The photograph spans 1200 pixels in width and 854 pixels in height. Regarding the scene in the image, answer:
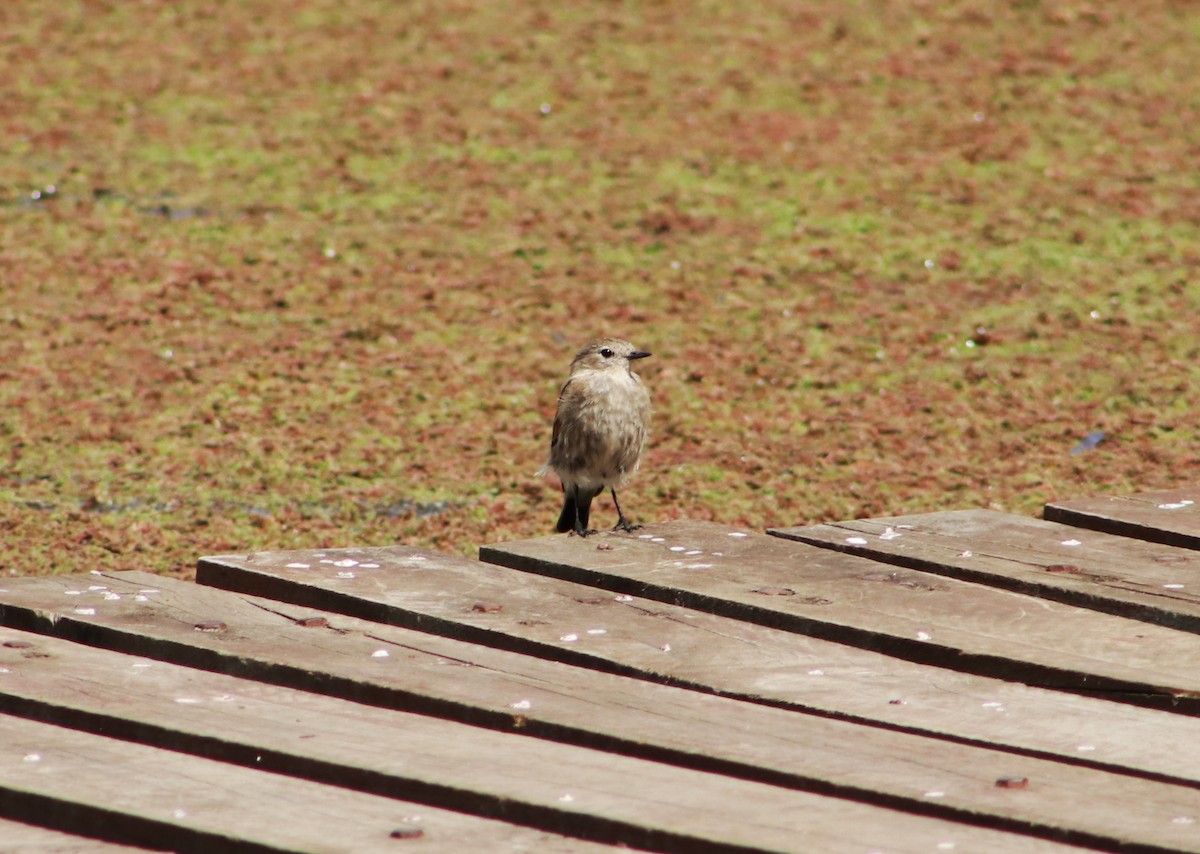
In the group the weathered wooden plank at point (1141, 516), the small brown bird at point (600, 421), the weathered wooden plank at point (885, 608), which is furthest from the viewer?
the small brown bird at point (600, 421)

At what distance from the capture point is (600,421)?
7.11m

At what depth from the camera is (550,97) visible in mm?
14461

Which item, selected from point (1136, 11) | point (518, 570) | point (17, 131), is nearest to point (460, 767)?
point (518, 570)

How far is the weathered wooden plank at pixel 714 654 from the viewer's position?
3.02 m

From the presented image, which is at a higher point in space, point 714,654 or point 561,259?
point 561,259

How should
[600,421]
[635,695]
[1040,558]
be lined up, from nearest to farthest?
[635,695] < [1040,558] < [600,421]

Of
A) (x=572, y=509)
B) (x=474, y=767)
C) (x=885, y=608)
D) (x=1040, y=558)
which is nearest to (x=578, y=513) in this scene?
(x=572, y=509)

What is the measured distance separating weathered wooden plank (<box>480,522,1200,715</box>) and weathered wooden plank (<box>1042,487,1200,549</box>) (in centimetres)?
72

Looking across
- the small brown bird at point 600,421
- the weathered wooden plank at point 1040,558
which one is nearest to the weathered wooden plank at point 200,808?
the weathered wooden plank at point 1040,558

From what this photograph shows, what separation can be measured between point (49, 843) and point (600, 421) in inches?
181

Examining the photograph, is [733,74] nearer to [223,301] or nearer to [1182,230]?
[1182,230]

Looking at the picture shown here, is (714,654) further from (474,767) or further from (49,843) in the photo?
(49,843)

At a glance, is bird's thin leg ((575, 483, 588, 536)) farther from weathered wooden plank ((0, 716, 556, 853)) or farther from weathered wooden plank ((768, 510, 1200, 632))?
weathered wooden plank ((0, 716, 556, 853))

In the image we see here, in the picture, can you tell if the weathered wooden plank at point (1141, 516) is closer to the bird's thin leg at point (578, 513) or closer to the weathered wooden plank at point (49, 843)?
the weathered wooden plank at point (49, 843)
